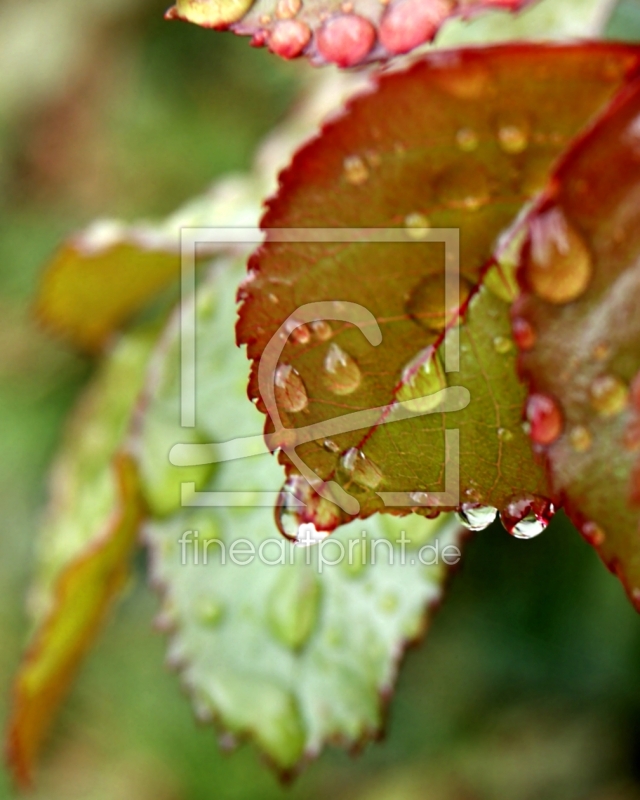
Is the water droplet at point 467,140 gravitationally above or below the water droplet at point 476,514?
above

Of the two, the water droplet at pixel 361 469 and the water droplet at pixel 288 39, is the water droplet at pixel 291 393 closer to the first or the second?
the water droplet at pixel 361 469

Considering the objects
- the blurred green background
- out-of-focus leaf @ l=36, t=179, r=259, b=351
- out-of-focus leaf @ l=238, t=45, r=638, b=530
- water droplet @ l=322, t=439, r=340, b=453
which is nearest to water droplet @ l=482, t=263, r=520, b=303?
out-of-focus leaf @ l=238, t=45, r=638, b=530

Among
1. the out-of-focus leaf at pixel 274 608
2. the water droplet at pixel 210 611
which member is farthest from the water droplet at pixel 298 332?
the water droplet at pixel 210 611

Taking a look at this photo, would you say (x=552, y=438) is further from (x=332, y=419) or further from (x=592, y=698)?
(x=592, y=698)

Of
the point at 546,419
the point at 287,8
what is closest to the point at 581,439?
the point at 546,419

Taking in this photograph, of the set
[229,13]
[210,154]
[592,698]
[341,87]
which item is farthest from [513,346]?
[210,154]

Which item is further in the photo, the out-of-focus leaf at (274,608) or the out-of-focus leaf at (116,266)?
the out-of-focus leaf at (116,266)

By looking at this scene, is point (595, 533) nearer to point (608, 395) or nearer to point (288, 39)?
point (608, 395)
